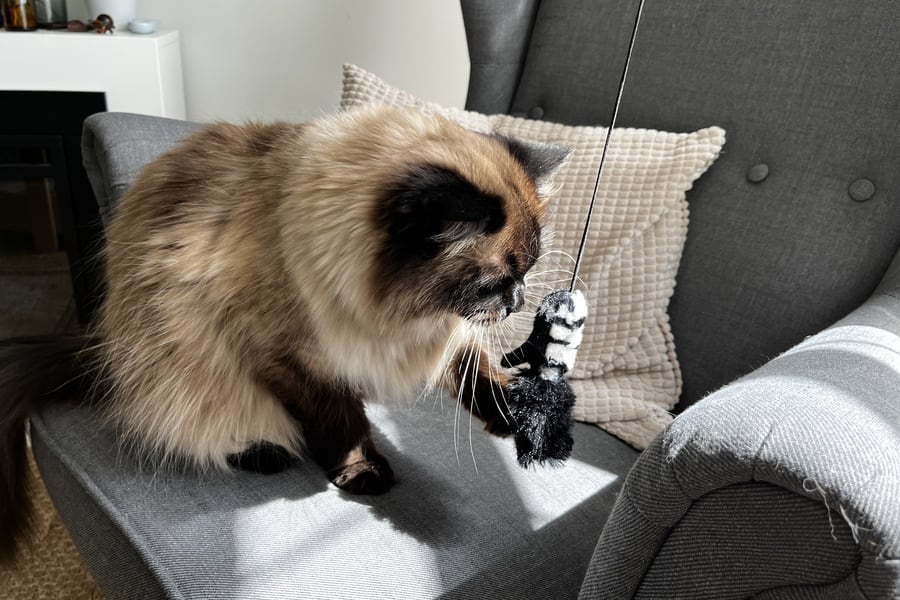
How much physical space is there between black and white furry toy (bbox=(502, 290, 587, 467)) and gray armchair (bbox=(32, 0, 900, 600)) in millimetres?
129

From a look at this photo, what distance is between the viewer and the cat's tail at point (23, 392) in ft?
3.18

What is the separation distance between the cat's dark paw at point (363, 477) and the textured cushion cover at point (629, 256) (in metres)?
0.38

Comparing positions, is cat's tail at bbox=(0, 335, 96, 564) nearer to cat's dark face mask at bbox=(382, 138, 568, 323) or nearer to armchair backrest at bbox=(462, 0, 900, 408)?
cat's dark face mask at bbox=(382, 138, 568, 323)

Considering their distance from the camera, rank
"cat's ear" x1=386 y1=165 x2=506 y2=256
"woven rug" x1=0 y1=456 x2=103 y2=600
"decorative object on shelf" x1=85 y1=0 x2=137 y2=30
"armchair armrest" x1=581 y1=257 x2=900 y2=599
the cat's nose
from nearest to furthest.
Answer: "armchair armrest" x1=581 y1=257 x2=900 y2=599, "cat's ear" x1=386 y1=165 x2=506 y2=256, the cat's nose, "woven rug" x1=0 y1=456 x2=103 y2=600, "decorative object on shelf" x1=85 y1=0 x2=137 y2=30

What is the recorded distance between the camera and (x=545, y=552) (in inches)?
34.9

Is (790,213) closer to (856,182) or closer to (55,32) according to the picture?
(856,182)

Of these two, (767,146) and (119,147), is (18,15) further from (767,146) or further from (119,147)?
(767,146)

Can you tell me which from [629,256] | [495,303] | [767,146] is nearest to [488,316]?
[495,303]

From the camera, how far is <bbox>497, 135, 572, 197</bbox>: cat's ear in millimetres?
920

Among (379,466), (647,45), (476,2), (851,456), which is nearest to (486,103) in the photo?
(476,2)

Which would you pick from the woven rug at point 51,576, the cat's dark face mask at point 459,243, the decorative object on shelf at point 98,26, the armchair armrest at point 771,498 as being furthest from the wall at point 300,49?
the armchair armrest at point 771,498

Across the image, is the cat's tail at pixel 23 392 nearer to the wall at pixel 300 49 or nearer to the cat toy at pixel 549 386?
the cat toy at pixel 549 386

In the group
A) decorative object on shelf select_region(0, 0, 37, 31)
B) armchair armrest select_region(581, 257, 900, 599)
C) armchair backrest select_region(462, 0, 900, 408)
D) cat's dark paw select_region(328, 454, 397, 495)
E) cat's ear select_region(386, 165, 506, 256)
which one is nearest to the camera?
armchair armrest select_region(581, 257, 900, 599)

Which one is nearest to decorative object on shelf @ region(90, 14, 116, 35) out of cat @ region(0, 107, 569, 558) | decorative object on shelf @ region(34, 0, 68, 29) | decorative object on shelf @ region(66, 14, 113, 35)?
decorative object on shelf @ region(66, 14, 113, 35)
